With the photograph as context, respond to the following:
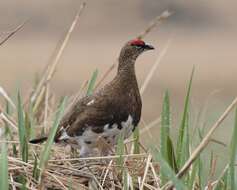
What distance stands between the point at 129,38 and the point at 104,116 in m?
16.0

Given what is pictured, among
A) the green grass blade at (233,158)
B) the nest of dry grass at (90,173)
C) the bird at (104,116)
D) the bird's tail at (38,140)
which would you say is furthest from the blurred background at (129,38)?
the green grass blade at (233,158)

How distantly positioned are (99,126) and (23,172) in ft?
3.34

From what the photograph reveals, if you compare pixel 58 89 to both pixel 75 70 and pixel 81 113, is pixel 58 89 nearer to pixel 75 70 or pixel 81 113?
pixel 75 70

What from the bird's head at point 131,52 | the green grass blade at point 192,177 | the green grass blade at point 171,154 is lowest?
the green grass blade at point 192,177

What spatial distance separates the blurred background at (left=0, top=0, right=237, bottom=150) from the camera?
1686 cm

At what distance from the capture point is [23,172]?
4527 mm

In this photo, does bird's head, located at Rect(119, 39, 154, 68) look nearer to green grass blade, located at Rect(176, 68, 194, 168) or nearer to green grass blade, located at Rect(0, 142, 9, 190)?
green grass blade, located at Rect(176, 68, 194, 168)

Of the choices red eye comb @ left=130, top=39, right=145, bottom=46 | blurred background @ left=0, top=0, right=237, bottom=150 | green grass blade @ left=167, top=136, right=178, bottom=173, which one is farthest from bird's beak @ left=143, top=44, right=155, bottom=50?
blurred background @ left=0, top=0, right=237, bottom=150

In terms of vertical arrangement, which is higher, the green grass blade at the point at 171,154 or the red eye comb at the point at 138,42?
the red eye comb at the point at 138,42

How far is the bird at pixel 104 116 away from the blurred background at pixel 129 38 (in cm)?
815

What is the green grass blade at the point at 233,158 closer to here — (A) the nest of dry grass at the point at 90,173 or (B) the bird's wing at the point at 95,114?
(A) the nest of dry grass at the point at 90,173

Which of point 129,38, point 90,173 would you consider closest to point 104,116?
point 90,173

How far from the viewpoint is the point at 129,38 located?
21484 millimetres

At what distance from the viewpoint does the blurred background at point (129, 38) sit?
16.9 m
